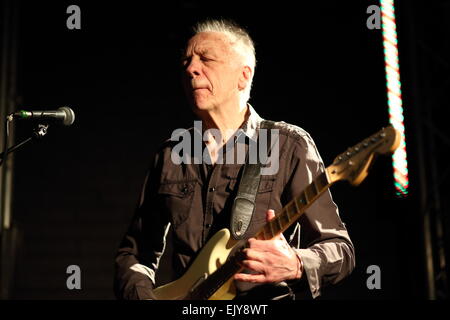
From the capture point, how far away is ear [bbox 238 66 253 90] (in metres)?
3.01

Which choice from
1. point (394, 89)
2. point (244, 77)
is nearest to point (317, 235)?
point (244, 77)

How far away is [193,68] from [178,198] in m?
0.68

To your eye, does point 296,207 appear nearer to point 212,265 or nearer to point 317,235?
point 317,235

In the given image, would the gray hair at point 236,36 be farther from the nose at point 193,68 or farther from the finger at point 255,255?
the finger at point 255,255

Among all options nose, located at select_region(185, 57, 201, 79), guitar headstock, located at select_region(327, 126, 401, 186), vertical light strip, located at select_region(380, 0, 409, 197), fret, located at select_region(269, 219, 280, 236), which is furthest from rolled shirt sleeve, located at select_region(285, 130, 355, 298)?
vertical light strip, located at select_region(380, 0, 409, 197)

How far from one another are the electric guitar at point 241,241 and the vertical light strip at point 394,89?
200 cm

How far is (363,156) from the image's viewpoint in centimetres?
219

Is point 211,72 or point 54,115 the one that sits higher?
point 211,72

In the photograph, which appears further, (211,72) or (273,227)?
(211,72)

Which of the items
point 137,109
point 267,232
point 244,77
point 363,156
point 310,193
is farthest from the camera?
point 137,109

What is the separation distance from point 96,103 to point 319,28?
6.65ft

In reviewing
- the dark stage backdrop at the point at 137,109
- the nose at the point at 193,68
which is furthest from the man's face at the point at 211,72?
the dark stage backdrop at the point at 137,109

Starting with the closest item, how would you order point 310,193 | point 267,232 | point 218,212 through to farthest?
point 310,193 < point 267,232 < point 218,212

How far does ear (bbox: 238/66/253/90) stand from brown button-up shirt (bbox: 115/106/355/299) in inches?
7.2
